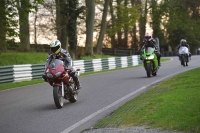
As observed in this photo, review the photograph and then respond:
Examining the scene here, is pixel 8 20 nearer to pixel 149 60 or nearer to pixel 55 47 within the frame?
pixel 149 60

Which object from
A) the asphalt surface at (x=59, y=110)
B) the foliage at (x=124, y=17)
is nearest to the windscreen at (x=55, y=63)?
the asphalt surface at (x=59, y=110)

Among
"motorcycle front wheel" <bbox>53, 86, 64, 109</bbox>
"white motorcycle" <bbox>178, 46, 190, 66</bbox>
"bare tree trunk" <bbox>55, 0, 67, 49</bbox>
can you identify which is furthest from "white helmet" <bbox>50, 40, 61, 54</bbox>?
"bare tree trunk" <bbox>55, 0, 67, 49</bbox>

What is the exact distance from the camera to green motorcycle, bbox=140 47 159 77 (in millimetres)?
21000

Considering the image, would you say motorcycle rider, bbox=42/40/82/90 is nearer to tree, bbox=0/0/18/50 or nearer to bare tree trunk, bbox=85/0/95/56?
tree, bbox=0/0/18/50

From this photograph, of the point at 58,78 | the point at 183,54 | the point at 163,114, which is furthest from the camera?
the point at 183,54

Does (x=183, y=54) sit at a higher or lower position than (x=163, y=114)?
higher

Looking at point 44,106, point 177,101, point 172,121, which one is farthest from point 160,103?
point 44,106

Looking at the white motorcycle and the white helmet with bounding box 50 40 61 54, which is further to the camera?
the white motorcycle

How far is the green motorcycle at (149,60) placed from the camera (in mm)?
21000

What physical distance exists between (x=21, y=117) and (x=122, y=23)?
47203mm

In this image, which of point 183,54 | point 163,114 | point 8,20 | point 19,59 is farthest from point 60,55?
point 19,59

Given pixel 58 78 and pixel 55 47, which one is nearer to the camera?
pixel 58 78

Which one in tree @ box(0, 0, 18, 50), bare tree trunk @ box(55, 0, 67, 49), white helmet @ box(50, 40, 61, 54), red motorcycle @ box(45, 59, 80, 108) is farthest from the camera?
bare tree trunk @ box(55, 0, 67, 49)

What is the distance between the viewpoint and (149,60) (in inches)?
830
